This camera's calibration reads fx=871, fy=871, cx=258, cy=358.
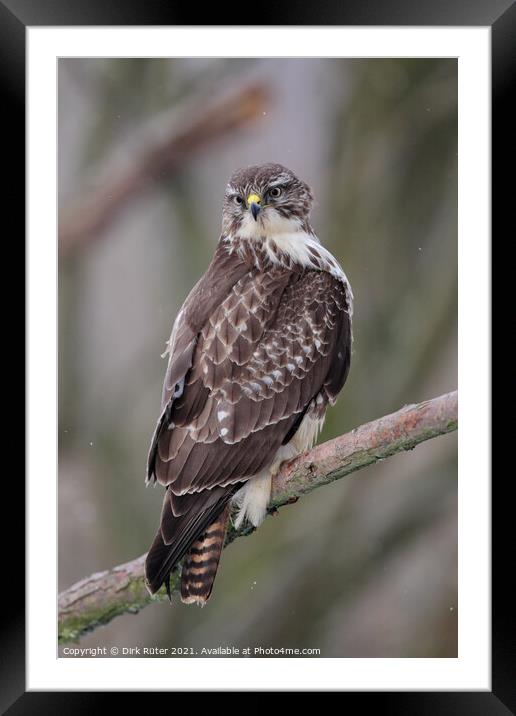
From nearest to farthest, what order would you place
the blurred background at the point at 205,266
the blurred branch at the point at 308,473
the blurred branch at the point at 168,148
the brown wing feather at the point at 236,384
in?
the blurred branch at the point at 308,473
the brown wing feather at the point at 236,384
the blurred background at the point at 205,266
the blurred branch at the point at 168,148

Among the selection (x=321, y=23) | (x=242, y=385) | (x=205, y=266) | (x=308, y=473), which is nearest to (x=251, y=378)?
(x=242, y=385)

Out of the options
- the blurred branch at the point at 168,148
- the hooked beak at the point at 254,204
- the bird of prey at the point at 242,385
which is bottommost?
the bird of prey at the point at 242,385

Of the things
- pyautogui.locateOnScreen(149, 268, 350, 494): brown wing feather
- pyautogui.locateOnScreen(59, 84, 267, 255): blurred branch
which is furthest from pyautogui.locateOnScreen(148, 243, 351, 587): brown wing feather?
pyautogui.locateOnScreen(59, 84, 267, 255): blurred branch

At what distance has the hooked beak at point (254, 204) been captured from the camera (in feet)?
13.2

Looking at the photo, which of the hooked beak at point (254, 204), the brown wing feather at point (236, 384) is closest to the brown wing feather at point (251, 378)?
the brown wing feather at point (236, 384)

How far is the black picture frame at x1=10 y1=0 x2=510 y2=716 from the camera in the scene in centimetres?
339

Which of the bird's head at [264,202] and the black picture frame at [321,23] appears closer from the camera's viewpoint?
the black picture frame at [321,23]

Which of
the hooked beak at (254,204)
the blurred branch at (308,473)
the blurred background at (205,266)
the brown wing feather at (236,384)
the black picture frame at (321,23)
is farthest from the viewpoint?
the blurred background at (205,266)

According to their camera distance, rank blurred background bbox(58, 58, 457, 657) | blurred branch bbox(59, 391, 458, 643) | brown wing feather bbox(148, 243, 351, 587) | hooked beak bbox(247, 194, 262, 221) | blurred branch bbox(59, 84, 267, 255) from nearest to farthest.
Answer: blurred branch bbox(59, 391, 458, 643) → brown wing feather bbox(148, 243, 351, 587) → hooked beak bbox(247, 194, 262, 221) → blurred background bbox(58, 58, 457, 657) → blurred branch bbox(59, 84, 267, 255)

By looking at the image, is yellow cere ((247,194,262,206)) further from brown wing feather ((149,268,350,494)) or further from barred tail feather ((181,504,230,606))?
barred tail feather ((181,504,230,606))

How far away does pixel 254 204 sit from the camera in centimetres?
401

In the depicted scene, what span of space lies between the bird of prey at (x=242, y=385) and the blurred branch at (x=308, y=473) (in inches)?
5.6
